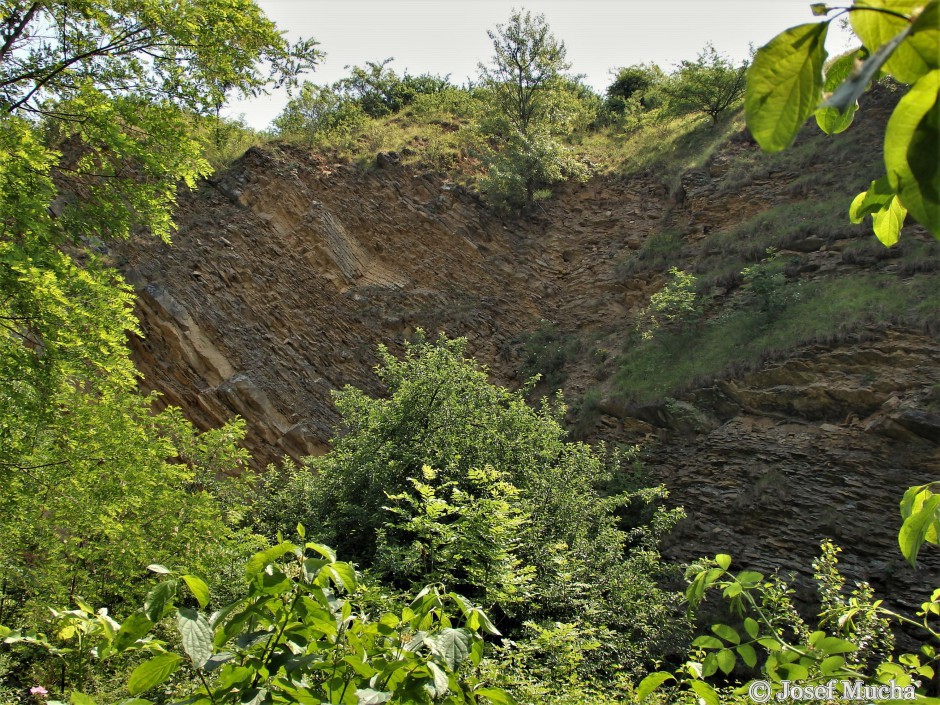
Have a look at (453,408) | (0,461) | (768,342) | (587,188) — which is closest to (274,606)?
(0,461)

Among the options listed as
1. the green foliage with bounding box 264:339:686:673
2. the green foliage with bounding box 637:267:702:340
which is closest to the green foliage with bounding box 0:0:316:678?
the green foliage with bounding box 264:339:686:673

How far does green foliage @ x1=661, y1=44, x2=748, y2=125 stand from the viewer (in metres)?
18.9

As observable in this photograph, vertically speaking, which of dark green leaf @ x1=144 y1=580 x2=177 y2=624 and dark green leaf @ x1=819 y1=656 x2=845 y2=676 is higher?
dark green leaf @ x1=144 y1=580 x2=177 y2=624

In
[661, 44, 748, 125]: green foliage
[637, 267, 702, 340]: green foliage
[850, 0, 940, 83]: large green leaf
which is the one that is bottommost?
[850, 0, 940, 83]: large green leaf

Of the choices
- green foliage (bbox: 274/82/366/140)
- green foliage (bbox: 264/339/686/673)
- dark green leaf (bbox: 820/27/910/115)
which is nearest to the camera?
dark green leaf (bbox: 820/27/910/115)

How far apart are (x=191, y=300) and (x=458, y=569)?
9.88m

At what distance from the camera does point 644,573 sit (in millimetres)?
8906

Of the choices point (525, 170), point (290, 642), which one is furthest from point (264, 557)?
point (525, 170)

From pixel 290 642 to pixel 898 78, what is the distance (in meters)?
1.46

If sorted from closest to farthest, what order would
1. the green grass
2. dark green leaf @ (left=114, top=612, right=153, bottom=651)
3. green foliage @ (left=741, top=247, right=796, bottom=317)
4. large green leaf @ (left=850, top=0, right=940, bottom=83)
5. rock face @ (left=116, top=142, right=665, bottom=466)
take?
1. large green leaf @ (left=850, top=0, right=940, bottom=83)
2. dark green leaf @ (left=114, top=612, right=153, bottom=651)
3. the green grass
4. green foliage @ (left=741, top=247, right=796, bottom=317)
5. rock face @ (left=116, top=142, right=665, bottom=466)

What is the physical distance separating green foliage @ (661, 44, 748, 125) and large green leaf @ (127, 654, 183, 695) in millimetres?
20861

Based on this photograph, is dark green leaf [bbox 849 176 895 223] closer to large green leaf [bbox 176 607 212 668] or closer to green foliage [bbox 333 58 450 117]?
large green leaf [bbox 176 607 212 668]

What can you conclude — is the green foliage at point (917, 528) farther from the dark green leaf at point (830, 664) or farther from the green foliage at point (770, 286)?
the green foliage at point (770, 286)

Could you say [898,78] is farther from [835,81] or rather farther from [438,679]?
[438,679]
